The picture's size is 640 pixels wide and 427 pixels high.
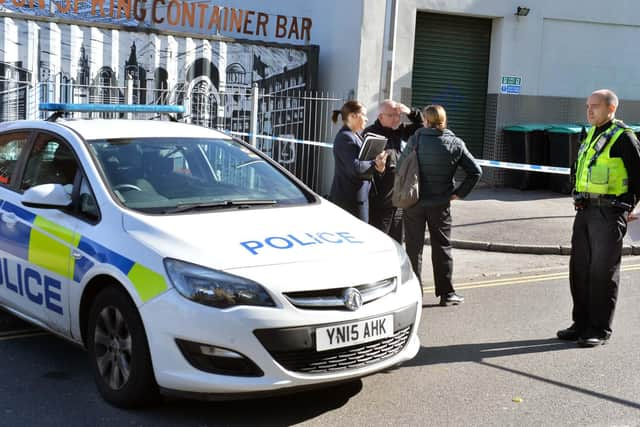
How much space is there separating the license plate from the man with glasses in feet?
9.45

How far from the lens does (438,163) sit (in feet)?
22.1

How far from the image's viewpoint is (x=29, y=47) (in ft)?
37.5

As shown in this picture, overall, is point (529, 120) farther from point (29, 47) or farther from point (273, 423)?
point (273, 423)

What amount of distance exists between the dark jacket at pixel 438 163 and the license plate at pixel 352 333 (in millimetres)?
2634

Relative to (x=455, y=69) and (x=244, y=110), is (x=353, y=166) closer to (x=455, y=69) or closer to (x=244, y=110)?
(x=244, y=110)

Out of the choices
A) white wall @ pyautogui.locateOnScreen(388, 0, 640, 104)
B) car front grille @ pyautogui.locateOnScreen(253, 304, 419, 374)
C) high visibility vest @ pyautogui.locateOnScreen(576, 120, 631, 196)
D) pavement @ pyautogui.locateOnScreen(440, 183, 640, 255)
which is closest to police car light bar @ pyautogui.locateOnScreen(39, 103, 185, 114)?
car front grille @ pyautogui.locateOnScreen(253, 304, 419, 374)

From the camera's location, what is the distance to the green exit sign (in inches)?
587

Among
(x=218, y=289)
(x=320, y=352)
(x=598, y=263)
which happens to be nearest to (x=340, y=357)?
(x=320, y=352)

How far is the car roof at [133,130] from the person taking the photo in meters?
5.19

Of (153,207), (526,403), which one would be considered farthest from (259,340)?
(526,403)

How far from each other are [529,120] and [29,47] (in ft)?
28.9

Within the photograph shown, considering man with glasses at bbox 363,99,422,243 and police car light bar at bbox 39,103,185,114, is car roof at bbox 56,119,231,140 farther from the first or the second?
man with glasses at bbox 363,99,422,243

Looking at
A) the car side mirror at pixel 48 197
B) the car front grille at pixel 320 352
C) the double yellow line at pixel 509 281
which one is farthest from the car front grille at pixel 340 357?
the double yellow line at pixel 509 281

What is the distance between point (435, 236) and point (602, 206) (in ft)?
5.08
